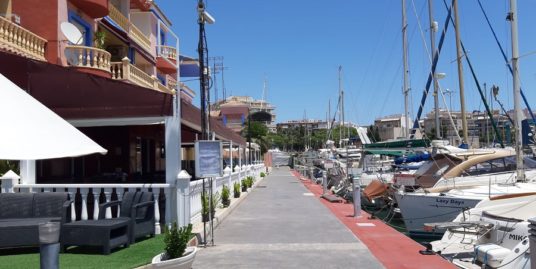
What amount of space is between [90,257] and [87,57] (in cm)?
1080

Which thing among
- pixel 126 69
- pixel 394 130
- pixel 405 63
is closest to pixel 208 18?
pixel 126 69

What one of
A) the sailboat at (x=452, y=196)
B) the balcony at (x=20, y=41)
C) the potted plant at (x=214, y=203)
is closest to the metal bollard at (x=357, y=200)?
the sailboat at (x=452, y=196)

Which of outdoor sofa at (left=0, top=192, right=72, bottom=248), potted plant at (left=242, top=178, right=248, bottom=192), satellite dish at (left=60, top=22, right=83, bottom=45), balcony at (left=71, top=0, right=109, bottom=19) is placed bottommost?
potted plant at (left=242, top=178, right=248, bottom=192)

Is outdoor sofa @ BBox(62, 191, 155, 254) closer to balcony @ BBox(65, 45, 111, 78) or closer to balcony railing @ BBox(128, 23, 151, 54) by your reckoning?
balcony @ BBox(65, 45, 111, 78)

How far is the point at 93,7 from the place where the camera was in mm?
18859

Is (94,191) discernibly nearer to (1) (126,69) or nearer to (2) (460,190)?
(1) (126,69)

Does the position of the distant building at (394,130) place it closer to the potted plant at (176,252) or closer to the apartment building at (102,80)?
the apartment building at (102,80)

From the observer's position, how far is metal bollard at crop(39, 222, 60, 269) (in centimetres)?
484

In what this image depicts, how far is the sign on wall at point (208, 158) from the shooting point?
399 inches

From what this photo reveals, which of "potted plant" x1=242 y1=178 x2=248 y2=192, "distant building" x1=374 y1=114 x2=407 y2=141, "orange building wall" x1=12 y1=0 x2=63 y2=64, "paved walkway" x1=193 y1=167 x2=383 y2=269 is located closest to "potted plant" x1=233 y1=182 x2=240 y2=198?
"potted plant" x1=242 y1=178 x2=248 y2=192

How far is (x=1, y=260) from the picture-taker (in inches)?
319

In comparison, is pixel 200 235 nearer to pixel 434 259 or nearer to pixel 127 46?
pixel 434 259

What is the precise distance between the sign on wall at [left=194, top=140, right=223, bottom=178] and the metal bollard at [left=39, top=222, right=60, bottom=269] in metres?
5.21

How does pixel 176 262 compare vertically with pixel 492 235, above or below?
above
